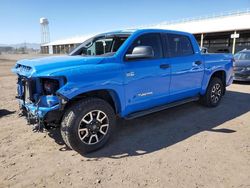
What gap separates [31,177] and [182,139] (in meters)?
2.59

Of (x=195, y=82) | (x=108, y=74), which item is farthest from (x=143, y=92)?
(x=195, y=82)

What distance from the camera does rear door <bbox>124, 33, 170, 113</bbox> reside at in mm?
4047

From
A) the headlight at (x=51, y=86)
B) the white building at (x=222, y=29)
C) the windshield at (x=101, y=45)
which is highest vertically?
the white building at (x=222, y=29)

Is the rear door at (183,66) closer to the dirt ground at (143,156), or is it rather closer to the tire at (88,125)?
the dirt ground at (143,156)

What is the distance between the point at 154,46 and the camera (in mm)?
4570

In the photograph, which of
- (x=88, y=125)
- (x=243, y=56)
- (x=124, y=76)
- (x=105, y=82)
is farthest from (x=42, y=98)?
(x=243, y=56)

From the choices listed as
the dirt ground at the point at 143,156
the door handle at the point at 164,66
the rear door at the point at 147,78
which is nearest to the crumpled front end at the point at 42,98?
the dirt ground at the point at 143,156

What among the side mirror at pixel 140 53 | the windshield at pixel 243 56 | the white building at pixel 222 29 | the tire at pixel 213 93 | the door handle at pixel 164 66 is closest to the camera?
the side mirror at pixel 140 53

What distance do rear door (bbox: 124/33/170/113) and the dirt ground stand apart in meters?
0.64

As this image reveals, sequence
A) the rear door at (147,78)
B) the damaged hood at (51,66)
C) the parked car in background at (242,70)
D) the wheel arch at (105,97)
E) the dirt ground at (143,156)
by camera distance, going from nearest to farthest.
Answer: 1. the dirt ground at (143,156)
2. the damaged hood at (51,66)
3. the wheel arch at (105,97)
4. the rear door at (147,78)
5. the parked car in background at (242,70)

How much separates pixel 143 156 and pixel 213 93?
3.46 meters

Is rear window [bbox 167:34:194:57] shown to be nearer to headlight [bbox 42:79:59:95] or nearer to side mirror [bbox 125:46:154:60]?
side mirror [bbox 125:46:154:60]

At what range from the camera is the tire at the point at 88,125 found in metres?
3.47

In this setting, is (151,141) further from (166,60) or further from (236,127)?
(236,127)
